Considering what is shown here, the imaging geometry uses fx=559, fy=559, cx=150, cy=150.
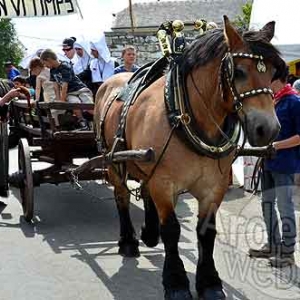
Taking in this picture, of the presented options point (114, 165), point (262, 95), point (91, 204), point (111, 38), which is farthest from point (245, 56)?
point (111, 38)

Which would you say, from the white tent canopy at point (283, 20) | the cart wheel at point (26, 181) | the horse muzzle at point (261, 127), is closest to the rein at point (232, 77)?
the horse muzzle at point (261, 127)

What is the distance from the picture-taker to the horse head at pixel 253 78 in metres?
3.39

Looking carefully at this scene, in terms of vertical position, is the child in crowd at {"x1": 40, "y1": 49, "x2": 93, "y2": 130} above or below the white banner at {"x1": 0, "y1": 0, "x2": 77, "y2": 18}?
below

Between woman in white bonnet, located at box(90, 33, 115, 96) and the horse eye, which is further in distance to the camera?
woman in white bonnet, located at box(90, 33, 115, 96)

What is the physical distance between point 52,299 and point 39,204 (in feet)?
10.7

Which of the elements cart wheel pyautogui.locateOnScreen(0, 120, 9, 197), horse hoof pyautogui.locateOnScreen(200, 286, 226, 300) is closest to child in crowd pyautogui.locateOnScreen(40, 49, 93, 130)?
cart wheel pyautogui.locateOnScreen(0, 120, 9, 197)

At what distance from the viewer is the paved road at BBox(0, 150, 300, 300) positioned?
171 inches

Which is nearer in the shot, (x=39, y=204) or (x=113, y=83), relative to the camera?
(x=113, y=83)

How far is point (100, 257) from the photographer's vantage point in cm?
518

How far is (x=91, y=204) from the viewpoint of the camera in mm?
7355

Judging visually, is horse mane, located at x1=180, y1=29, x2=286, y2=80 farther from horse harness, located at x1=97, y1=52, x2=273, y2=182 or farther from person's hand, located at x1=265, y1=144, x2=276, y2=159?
person's hand, located at x1=265, y1=144, x2=276, y2=159

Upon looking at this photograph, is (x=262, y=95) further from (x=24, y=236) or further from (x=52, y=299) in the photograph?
(x=24, y=236)

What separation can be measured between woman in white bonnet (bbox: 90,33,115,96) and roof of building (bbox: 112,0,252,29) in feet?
149

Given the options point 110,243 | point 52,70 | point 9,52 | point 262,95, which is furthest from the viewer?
point 9,52
